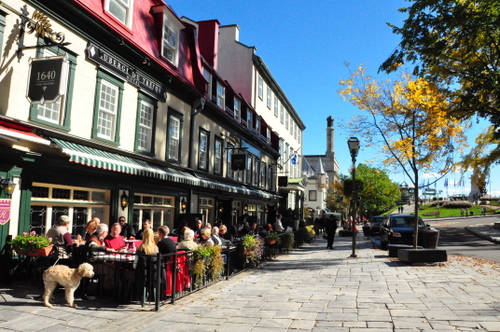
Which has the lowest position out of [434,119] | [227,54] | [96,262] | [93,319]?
[93,319]

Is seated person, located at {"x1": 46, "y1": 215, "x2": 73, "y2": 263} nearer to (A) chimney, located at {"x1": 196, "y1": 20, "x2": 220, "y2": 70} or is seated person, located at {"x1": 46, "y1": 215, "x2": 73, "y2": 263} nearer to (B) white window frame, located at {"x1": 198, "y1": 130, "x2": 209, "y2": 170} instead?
(B) white window frame, located at {"x1": 198, "y1": 130, "x2": 209, "y2": 170}

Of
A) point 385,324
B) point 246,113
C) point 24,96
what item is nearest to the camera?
point 385,324

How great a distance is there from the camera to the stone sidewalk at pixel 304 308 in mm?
5656

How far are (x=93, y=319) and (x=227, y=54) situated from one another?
27.3 m

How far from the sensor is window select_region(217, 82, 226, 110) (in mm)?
20292

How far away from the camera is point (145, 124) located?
1369 cm

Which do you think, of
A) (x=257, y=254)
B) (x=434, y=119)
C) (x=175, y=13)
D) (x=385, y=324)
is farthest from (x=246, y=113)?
(x=385, y=324)

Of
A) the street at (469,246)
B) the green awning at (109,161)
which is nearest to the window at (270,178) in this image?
the street at (469,246)

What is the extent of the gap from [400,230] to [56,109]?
607 inches

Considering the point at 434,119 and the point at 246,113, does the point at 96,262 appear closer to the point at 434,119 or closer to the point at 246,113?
the point at 434,119

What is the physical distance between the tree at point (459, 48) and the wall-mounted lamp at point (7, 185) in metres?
12.2

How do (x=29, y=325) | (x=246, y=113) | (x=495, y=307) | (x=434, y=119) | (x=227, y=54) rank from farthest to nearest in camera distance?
(x=227, y=54), (x=246, y=113), (x=434, y=119), (x=495, y=307), (x=29, y=325)

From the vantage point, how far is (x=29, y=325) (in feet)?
17.7

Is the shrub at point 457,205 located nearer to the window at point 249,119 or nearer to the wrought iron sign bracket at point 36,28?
the window at point 249,119
